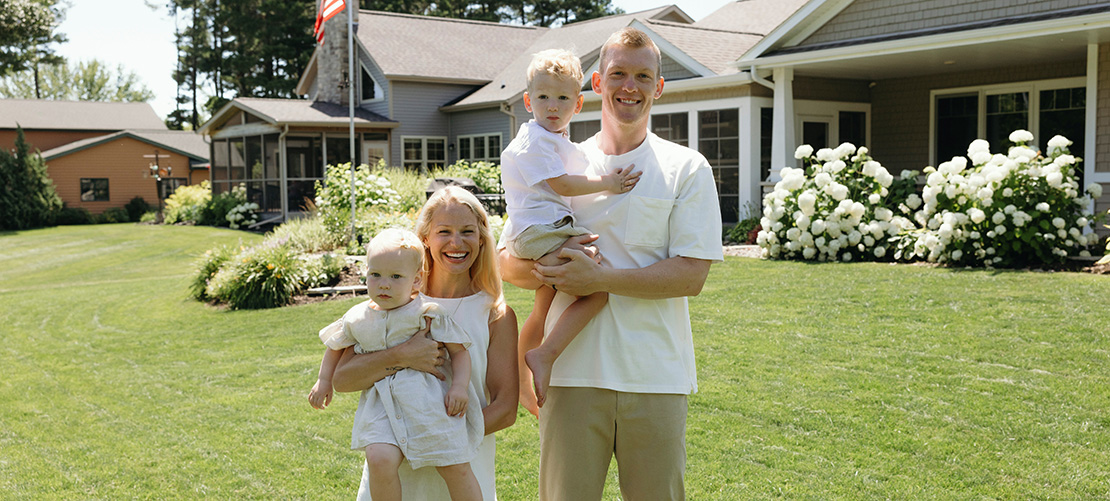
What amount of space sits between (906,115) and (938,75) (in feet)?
2.69

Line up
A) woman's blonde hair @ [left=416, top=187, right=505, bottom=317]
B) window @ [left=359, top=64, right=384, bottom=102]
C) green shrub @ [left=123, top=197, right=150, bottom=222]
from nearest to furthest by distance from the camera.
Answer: woman's blonde hair @ [left=416, top=187, right=505, bottom=317] < window @ [left=359, top=64, right=384, bottom=102] < green shrub @ [left=123, top=197, right=150, bottom=222]

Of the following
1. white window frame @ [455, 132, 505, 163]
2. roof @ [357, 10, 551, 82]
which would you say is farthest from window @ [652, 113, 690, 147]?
roof @ [357, 10, 551, 82]

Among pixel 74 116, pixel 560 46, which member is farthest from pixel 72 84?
pixel 560 46

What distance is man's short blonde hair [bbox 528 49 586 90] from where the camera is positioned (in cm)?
271

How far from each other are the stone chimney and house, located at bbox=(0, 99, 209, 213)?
373 inches

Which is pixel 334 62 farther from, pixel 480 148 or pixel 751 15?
pixel 751 15

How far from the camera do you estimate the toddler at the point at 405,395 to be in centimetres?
233

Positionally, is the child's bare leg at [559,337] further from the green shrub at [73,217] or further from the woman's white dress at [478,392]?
the green shrub at [73,217]

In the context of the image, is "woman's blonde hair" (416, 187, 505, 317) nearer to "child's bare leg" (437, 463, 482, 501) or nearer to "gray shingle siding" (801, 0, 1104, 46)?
"child's bare leg" (437, 463, 482, 501)

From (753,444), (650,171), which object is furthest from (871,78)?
(650,171)

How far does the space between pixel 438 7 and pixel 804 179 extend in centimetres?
3240

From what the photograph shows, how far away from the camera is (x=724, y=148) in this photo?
14.6 m

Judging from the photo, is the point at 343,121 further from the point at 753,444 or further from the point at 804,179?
the point at 753,444

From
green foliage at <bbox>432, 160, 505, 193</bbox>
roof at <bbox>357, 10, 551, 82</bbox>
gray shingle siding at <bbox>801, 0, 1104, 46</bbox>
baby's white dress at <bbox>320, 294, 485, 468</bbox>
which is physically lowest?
baby's white dress at <bbox>320, 294, 485, 468</bbox>
